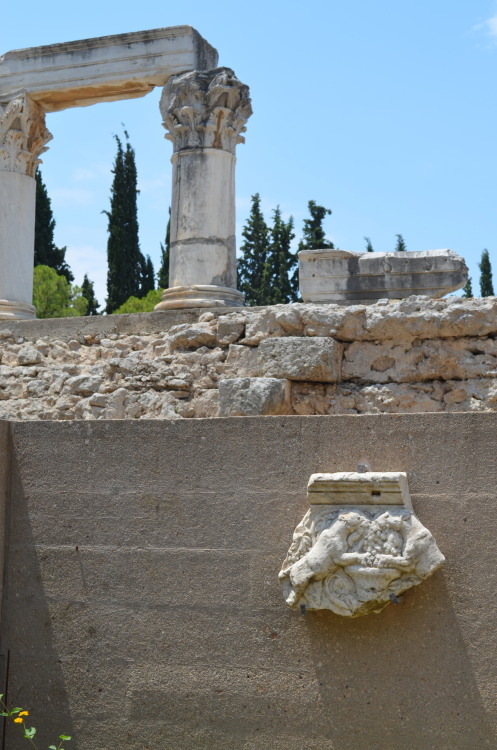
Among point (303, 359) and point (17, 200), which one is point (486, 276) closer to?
point (17, 200)

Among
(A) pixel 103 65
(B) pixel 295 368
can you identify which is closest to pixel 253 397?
(B) pixel 295 368

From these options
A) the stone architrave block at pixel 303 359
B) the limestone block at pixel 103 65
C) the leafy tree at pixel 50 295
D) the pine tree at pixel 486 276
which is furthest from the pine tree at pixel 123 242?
the stone architrave block at pixel 303 359

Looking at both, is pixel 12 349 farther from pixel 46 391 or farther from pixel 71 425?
pixel 71 425

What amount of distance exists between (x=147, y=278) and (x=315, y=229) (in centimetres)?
438

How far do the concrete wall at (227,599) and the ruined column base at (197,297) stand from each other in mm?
5111

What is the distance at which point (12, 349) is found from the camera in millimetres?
9461

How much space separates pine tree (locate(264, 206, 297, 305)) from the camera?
1005 inches

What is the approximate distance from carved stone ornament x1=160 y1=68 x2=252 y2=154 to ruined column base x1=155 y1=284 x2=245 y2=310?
152 cm

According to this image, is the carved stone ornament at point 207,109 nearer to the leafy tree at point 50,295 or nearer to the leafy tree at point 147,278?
the leafy tree at point 50,295

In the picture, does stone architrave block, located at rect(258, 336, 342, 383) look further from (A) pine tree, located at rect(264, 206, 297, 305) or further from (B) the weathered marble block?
(A) pine tree, located at rect(264, 206, 297, 305)

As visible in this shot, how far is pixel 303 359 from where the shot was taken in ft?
23.7

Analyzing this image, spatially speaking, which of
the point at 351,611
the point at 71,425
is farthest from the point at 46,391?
the point at 351,611

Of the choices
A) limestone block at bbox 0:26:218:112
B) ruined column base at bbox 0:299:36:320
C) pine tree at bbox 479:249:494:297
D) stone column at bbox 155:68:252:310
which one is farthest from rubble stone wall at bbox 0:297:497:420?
pine tree at bbox 479:249:494:297

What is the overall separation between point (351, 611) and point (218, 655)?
2.24 feet
